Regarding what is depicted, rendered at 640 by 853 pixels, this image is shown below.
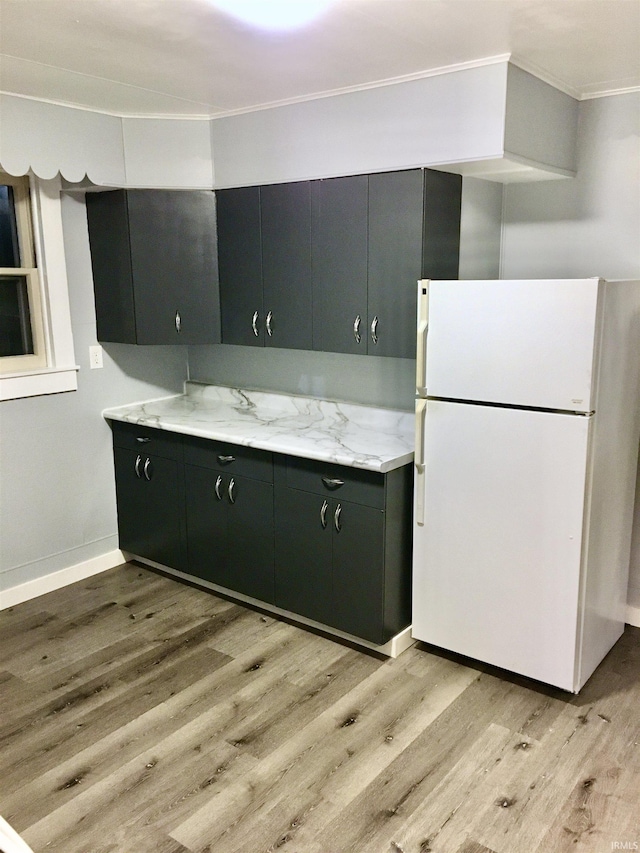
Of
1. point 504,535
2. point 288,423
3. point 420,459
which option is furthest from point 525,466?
point 288,423

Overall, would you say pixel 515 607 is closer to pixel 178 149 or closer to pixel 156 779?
pixel 156 779

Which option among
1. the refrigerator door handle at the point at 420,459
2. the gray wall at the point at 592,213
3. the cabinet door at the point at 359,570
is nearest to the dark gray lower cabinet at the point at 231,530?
the cabinet door at the point at 359,570

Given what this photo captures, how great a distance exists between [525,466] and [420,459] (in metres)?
0.42

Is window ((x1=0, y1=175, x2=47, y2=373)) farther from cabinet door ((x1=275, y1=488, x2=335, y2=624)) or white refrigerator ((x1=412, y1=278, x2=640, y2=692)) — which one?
white refrigerator ((x1=412, y1=278, x2=640, y2=692))

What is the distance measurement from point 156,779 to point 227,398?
2.19 m

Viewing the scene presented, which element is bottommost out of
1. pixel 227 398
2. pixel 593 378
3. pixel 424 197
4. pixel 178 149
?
pixel 227 398

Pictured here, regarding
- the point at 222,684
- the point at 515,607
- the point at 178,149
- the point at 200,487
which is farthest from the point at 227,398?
the point at 515,607

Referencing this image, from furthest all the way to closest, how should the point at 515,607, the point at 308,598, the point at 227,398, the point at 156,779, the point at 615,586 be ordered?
the point at 227,398
the point at 308,598
the point at 615,586
the point at 515,607
the point at 156,779

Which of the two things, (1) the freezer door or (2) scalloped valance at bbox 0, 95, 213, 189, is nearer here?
(1) the freezer door

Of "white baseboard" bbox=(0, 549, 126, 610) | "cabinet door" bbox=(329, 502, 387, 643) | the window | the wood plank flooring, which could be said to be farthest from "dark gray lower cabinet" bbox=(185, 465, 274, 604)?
the window

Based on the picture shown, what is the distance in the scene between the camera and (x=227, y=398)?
13.3ft

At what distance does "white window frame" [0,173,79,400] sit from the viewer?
11.1 feet

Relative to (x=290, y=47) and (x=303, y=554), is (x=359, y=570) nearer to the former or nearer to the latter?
(x=303, y=554)

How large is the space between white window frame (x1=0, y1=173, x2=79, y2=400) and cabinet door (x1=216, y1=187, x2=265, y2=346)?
790mm
